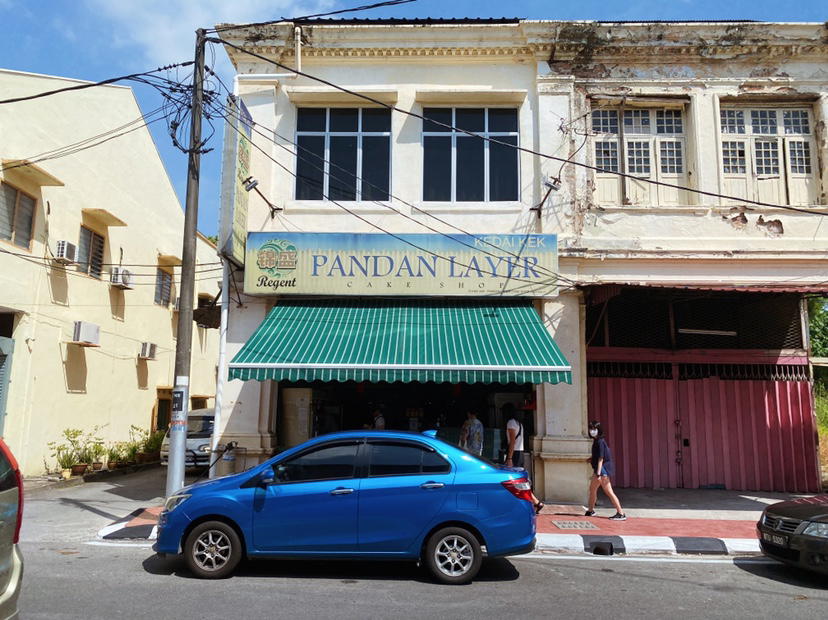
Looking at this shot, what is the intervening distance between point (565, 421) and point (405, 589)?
594 cm

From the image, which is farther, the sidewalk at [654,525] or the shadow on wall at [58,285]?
the shadow on wall at [58,285]

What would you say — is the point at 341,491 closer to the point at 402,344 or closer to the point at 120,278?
the point at 402,344

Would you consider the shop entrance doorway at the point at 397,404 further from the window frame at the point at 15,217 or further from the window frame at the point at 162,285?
the window frame at the point at 162,285

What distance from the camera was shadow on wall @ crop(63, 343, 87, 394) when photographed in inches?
653

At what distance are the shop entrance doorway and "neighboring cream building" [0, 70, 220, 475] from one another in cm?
685

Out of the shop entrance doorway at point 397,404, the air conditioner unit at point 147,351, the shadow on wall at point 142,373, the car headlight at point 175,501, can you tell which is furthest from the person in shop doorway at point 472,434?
the shadow on wall at point 142,373

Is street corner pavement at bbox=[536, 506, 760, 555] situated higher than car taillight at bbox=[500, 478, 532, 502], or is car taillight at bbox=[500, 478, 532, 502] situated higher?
car taillight at bbox=[500, 478, 532, 502]

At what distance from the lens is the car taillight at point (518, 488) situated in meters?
6.84

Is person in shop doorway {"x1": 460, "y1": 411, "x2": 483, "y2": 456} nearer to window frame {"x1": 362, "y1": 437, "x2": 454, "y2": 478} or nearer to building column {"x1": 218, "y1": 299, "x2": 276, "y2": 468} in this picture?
building column {"x1": 218, "y1": 299, "x2": 276, "y2": 468}

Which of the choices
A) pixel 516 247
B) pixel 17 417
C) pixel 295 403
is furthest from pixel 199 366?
pixel 516 247

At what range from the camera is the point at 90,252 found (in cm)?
1759

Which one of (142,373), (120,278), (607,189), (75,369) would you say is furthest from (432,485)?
(142,373)

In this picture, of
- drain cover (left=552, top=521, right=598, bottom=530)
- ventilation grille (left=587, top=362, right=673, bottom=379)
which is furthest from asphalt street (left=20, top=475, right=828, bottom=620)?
ventilation grille (left=587, top=362, right=673, bottom=379)

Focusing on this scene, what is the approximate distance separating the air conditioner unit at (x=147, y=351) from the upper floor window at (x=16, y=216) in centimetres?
→ 546
